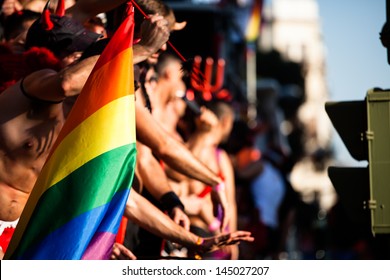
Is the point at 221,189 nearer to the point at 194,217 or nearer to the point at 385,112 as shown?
the point at 385,112

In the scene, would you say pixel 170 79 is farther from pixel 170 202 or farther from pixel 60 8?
pixel 60 8

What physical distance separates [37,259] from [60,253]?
0.10 metres

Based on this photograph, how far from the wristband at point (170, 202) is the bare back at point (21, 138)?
1563 mm

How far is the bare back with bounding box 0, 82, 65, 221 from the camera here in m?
5.61

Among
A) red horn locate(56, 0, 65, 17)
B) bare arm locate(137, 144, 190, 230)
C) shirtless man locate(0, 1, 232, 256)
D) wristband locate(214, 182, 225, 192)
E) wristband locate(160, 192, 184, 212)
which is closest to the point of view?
shirtless man locate(0, 1, 232, 256)

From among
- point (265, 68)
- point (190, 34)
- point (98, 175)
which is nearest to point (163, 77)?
point (98, 175)

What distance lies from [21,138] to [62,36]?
2.15ft

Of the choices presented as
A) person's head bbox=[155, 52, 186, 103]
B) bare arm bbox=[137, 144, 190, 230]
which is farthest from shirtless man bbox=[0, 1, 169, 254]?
person's head bbox=[155, 52, 186, 103]

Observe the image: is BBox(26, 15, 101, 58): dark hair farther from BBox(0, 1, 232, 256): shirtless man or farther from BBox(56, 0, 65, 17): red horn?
BBox(0, 1, 232, 256): shirtless man

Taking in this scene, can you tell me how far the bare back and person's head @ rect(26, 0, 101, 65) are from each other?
406 mm

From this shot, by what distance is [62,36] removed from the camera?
5.98 metres

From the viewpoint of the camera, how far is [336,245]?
21.5 m

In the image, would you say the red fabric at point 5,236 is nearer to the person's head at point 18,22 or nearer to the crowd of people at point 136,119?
the crowd of people at point 136,119

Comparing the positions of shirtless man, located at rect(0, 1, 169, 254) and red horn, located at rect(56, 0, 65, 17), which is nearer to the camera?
shirtless man, located at rect(0, 1, 169, 254)
